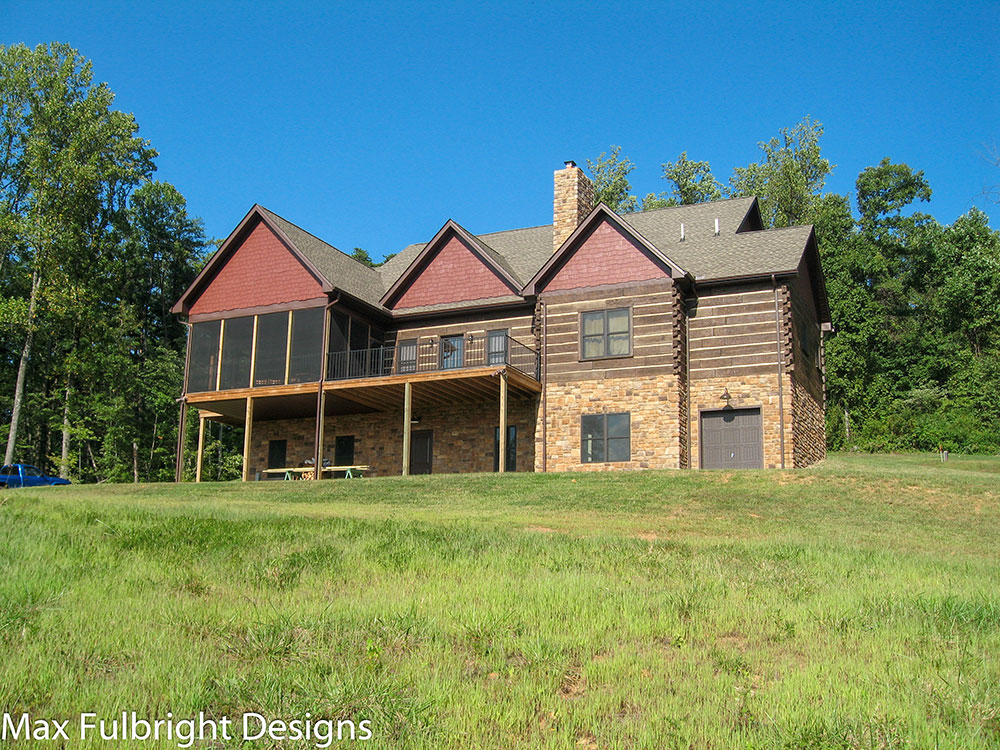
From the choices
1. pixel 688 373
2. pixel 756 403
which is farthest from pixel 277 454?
pixel 756 403

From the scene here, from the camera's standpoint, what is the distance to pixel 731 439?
77.4 ft

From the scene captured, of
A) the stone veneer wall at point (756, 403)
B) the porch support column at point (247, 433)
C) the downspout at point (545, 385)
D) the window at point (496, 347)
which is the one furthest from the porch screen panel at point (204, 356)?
the stone veneer wall at point (756, 403)

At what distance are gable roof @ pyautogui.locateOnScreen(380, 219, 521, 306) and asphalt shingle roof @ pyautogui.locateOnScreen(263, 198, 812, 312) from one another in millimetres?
150

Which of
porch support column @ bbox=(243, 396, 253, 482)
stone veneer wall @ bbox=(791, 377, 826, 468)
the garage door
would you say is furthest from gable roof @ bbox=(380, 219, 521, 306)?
stone veneer wall @ bbox=(791, 377, 826, 468)

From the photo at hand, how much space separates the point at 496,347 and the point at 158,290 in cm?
2894

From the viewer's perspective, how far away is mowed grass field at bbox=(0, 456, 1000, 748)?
18.6 ft

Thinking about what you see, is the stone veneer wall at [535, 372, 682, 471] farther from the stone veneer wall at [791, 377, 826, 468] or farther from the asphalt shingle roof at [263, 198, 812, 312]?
the asphalt shingle roof at [263, 198, 812, 312]

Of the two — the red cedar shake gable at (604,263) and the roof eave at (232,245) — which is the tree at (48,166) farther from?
the red cedar shake gable at (604,263)

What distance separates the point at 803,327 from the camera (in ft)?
84.4

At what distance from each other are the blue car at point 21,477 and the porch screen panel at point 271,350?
971 centimetres

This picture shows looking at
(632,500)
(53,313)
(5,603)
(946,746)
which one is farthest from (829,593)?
(53,313)

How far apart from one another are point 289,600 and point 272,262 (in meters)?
21.1

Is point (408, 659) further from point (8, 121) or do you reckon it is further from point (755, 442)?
point (8, 121)

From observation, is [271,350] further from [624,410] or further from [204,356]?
[624,410]
